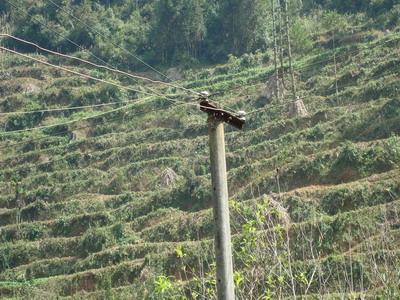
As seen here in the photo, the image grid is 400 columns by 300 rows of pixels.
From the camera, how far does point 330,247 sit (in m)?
16.9

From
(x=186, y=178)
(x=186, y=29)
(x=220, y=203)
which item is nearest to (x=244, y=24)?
(x=186, y=29)

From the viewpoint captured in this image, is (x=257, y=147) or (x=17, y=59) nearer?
(x=257, y=147)

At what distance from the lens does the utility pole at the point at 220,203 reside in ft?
16.6

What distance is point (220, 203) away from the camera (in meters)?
5.15

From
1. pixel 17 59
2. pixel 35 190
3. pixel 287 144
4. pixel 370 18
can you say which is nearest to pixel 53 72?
pixel 17 59

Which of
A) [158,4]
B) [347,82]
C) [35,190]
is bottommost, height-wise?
[35,190]

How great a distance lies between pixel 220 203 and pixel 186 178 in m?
20.4

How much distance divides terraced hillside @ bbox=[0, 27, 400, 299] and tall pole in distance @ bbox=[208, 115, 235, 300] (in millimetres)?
8770

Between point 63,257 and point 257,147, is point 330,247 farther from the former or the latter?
point 63,257

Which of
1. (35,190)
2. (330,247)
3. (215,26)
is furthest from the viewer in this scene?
(215,26)

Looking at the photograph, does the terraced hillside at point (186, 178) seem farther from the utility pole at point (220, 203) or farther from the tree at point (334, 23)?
the utility pole at point (220, 203)

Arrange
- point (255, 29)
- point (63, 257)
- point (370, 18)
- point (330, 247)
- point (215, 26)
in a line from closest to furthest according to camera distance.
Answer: point (330, 247), point (63, 257), point (370, 18), point (255, 29), point (215, 26)

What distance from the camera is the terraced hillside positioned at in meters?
18.2

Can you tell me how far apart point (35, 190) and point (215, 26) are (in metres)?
20.1
